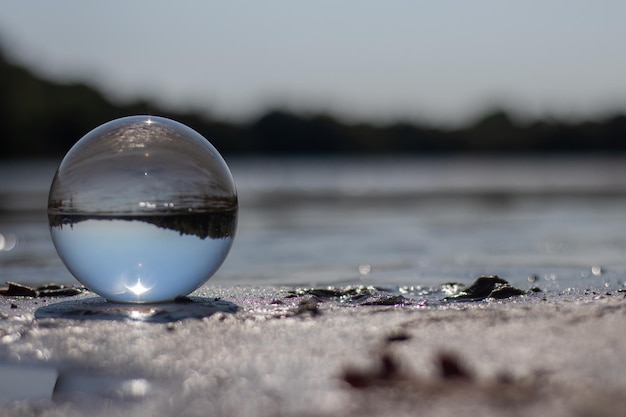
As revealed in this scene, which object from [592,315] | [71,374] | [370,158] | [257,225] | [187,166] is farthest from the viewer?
[370,158]

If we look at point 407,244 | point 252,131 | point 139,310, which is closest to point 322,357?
point 139,310

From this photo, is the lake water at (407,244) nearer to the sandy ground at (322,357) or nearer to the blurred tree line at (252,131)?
the sandy ground at (322,357)

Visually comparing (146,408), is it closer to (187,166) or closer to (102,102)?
(187,166)

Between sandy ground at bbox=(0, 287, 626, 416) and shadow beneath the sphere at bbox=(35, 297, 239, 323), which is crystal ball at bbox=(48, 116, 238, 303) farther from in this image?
sandy ground at bbox=(0, 287, 626, 416)

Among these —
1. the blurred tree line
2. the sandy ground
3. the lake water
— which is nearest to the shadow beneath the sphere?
the sandy ground

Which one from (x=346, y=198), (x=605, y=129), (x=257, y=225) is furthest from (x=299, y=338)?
(x=605, y=129)

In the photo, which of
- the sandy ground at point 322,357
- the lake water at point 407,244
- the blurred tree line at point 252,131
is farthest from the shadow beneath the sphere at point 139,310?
the blurred tree line at point 252,131
